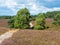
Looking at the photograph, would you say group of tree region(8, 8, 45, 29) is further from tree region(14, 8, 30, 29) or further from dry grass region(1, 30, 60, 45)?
dry grass region(1, 30, 60, 45)

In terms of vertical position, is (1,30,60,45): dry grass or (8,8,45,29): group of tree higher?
(1,30,60,45): dry grass

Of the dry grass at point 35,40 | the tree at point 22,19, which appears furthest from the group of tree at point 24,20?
the dry grass at point 35,40

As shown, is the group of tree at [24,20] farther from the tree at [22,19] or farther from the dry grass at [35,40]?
the dry grass at [35,40]

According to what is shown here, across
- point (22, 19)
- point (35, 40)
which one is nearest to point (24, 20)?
point (22, 19)

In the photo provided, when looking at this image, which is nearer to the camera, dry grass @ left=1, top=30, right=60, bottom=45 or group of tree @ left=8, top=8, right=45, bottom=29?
dry grass @ left=1, top=30, right=60, bottom=45

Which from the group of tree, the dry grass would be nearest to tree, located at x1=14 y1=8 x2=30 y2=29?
the group of tree

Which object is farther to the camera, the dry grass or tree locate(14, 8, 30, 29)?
tree locate(14, 8, 30, 29)

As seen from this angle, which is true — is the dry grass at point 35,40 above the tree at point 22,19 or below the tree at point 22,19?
→ above

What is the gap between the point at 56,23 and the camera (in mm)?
103375

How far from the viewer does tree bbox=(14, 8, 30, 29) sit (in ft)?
258

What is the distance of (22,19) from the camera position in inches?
3110

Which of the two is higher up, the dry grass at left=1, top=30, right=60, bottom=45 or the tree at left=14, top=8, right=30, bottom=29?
the dry grass at left=1, top=30, right=60, bottom=45

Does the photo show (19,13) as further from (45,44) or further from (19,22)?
(45,44)

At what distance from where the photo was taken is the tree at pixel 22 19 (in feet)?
258
